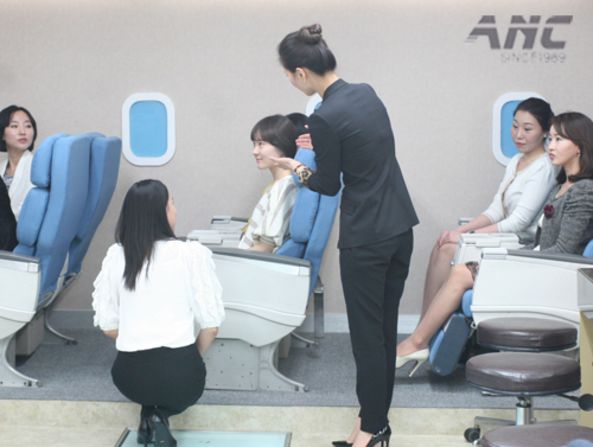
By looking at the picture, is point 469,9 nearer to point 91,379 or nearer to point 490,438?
point 91,379

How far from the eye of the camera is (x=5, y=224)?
4.77 meters

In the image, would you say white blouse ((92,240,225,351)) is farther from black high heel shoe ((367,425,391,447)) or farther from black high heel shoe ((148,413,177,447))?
black high heel shoe ((367,425,391,447))

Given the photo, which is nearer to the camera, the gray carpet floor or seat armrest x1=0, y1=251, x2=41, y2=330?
the gray carpet floor

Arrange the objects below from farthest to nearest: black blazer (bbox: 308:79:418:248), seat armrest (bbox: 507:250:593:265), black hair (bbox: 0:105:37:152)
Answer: black hair (bbox: 0:105:37:152)
seat armrest (bbox: 507:250:593:265)
black blazer (bbox: 308:79:418:248)

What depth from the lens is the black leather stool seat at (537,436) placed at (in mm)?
2350

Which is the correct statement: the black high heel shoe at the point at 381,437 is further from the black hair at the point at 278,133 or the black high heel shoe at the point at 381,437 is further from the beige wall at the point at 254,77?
the beige wall at the point at 254,77

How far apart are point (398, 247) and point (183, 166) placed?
7.57ft

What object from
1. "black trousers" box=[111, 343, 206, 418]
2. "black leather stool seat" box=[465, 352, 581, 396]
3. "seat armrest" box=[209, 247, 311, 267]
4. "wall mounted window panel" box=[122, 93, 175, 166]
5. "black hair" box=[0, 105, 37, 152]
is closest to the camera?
"black leather stool seat" box=[465, 352, 581, 396]

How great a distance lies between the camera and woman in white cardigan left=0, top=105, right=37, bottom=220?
534 centimetres

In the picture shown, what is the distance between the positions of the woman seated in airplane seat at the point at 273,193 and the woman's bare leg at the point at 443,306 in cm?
73

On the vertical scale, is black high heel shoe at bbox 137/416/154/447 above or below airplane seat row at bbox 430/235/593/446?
below

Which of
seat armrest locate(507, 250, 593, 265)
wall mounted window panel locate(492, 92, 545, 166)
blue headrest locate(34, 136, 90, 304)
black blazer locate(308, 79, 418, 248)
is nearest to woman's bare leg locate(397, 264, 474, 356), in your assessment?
seat armrest locate(507, 250, 593, 265)

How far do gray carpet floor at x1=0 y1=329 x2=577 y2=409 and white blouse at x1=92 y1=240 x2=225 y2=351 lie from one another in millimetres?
601

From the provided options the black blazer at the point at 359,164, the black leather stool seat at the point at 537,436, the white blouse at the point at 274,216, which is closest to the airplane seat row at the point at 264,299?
the white blouse at the point at 274,216
